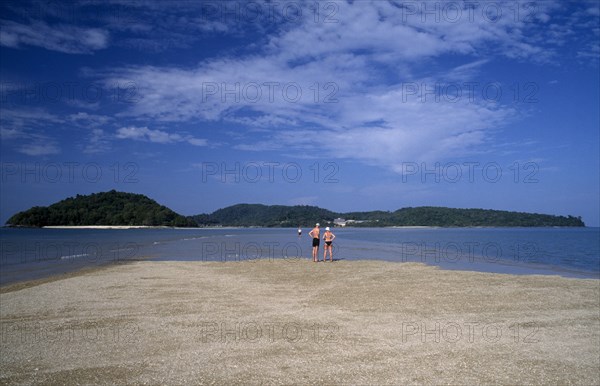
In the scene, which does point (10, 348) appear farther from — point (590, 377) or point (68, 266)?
point (68, 266)

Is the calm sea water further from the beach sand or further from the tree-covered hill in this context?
the tree-covered hill

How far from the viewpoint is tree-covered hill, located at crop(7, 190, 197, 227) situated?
171250 mm

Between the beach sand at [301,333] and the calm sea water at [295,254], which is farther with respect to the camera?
the calm sea water at [295,254]

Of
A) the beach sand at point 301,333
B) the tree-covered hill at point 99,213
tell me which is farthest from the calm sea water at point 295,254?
the tree-covered hill at point 99,213

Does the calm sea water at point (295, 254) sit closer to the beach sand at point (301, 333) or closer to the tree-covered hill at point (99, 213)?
the beach sand at point (301, 333)

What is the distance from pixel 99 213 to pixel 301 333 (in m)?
187

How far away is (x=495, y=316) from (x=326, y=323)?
16.4ft

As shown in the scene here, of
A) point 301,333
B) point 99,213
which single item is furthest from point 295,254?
point 99,213

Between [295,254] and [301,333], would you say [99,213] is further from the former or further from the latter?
[301,333]

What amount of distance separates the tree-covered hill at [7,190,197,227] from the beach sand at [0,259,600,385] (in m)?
174

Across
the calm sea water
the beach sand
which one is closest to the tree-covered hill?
the calm sea water

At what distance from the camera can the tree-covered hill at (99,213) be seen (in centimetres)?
17125

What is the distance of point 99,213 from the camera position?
175500mm

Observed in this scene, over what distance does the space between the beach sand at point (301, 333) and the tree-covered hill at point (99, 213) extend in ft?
571
